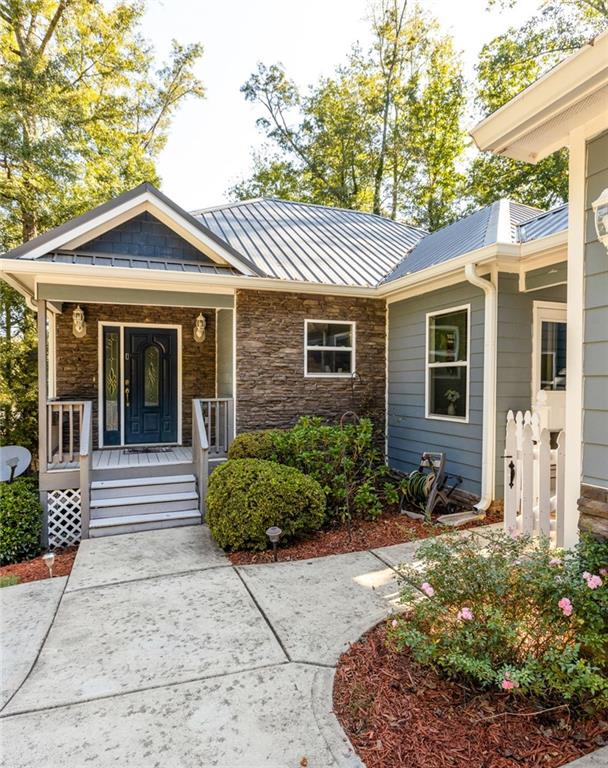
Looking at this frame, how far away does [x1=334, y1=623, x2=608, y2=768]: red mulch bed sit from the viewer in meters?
2.08

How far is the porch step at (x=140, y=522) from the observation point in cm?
582

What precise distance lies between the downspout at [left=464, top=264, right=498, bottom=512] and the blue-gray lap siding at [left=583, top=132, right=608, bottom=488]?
270cm

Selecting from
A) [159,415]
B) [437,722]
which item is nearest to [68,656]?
[437,722]

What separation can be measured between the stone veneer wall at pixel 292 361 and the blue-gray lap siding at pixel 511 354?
2.58 metres

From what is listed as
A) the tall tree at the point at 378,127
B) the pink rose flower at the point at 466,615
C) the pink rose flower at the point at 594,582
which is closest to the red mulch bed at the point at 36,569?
the pink rose flower at the point at 466,615

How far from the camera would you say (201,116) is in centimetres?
1769

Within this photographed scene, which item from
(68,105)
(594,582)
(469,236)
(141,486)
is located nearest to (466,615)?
(594,582)

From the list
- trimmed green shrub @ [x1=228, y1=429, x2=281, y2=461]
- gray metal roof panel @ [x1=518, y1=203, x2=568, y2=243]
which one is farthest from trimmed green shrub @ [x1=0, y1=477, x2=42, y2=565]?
gray metal roof panel @ [x1=518, y1=203, x2=568, y2=243]

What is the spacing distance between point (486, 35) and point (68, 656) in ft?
66.5

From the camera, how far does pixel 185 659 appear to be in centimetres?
295

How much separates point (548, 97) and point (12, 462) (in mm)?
7481

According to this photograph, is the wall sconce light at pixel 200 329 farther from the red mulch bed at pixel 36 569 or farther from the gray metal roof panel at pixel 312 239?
the red mulch bed at pixel 36 569

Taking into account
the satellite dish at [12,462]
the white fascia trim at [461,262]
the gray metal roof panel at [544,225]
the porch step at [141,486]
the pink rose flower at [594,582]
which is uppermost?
the gray metal roof panel at [544,225]

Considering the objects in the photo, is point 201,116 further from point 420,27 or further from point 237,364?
point 237,364
